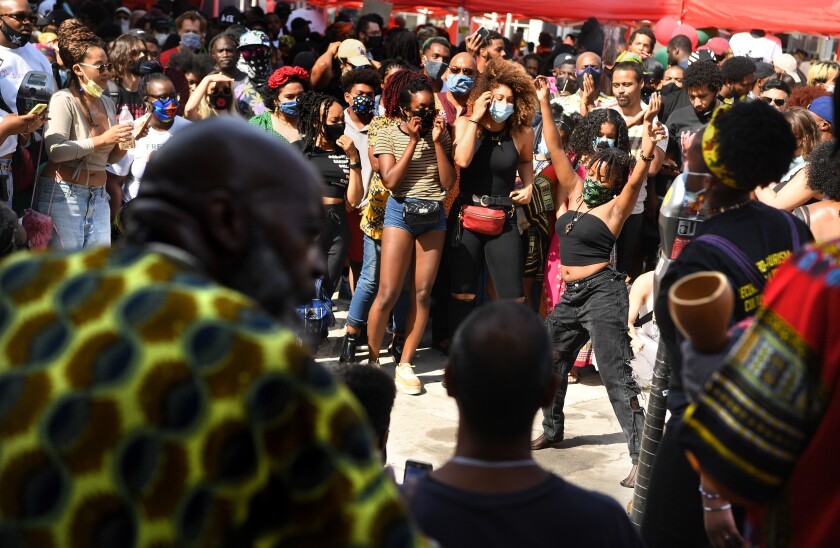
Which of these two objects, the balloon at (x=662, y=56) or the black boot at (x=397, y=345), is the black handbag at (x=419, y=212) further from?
the balloon at (x=662, y=56)

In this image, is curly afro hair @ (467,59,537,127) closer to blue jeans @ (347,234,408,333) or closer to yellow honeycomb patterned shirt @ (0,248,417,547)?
blue jeans @ (347,234,408,333)

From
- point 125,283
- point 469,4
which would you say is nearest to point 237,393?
point 125,283

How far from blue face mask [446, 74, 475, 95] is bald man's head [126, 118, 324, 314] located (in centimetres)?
614

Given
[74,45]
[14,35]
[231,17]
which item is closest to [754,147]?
[74,45]

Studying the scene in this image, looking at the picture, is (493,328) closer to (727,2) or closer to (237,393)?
(237,393)

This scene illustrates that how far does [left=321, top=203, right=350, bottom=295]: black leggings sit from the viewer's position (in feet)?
22.0

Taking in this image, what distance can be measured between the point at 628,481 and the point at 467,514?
3.50 m

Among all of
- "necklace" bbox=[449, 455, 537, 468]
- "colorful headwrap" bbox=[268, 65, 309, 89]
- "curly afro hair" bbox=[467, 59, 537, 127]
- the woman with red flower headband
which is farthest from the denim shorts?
"necklace" bbox=[449, 455, 537, 468]

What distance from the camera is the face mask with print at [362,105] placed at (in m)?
7.18

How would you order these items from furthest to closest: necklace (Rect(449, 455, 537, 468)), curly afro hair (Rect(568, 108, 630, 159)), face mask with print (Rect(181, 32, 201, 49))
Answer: face mask with print (Rect(181, 32, 201, 49))
curly afro hair (Rect(568, 108, 630, 159))
necklace (Rect(449, 455, 537, 468))

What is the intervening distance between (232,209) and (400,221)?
5.04 m

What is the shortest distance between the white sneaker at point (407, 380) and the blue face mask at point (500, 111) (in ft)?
5.81

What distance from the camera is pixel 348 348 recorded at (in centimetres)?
677

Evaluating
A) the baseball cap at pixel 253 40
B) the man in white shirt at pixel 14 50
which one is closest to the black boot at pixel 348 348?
the man in white shirt at pixel 14 50
